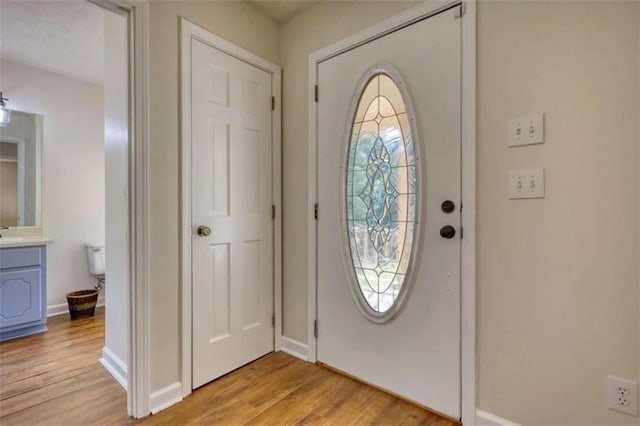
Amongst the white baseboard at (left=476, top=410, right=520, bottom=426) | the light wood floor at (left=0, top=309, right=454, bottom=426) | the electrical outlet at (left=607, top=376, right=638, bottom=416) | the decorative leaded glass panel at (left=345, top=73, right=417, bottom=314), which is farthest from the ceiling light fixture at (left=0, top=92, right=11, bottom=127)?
the electrical outlet at (left=607, top=376, right=638, bottom=416)

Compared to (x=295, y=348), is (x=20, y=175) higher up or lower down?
higher up

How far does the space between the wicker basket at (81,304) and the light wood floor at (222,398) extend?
2.60 feet

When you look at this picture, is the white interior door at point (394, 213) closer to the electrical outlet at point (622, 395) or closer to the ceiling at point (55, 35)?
the electrical outlet at point (622, 395)

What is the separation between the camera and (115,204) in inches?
78.4

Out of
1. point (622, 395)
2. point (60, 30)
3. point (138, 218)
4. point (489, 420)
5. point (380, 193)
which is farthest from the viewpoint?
point (60, 30)

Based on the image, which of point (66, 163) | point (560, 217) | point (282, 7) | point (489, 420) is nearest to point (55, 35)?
point (66, 163)

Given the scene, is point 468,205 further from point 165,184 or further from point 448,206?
point 165,184

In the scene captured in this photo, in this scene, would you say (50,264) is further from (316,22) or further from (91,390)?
(316,22)

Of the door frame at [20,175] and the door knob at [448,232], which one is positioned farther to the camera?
the door frame at [20,175]

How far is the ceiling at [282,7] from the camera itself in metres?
2.04

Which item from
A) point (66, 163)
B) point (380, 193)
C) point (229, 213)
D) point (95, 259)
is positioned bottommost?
point (95, 259)

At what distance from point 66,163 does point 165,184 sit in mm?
2415

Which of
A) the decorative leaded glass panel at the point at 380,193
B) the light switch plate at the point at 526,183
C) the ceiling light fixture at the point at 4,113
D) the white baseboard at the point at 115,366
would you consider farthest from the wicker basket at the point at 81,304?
the light switch plate at the point at 526,183

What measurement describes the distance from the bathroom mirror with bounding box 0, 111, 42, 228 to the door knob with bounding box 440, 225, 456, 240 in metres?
3.69
